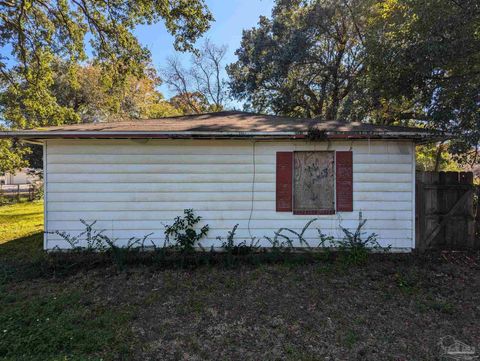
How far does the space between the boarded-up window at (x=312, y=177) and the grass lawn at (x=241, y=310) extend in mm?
1133

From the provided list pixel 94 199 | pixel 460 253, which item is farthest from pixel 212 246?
pixel 460 253

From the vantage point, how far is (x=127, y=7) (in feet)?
31.2

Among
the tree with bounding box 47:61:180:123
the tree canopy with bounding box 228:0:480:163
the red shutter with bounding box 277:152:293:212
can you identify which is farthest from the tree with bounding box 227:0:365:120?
the tree with bounding box 47:61:180:123

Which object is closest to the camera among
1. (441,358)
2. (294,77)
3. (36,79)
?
(441,358)

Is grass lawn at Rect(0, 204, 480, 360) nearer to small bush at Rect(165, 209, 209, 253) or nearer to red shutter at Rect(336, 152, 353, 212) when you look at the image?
small bush at Rect(165, 209, 209, 253)

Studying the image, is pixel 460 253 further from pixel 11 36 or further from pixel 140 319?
pixel 11 36

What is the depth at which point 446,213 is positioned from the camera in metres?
6.28

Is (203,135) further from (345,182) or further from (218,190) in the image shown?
(345,182)

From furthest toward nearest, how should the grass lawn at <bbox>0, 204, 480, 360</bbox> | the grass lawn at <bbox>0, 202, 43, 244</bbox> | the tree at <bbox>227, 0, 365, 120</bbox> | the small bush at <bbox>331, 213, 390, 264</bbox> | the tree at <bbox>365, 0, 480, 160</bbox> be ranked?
the tree at <bbox>227, 0, 365, 120</bbox>
the grass lawn at <bbox>0, 202, 43, 244</bbox>
the small bush at <bbox>331, 213, 390, 264</bbox>
the tree at <bbox>365, 0, 480, 160</bbox>
the grass lawn at <bbox>0, 204, 480, 360</bbox>

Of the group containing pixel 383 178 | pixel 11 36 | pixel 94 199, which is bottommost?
pixel 94 199

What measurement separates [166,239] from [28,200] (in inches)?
730

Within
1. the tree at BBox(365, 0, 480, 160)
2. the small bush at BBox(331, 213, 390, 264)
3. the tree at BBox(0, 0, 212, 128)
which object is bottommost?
the small bush at BBox(331, 213, 390, 264)

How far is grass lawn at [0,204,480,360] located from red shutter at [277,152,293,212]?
116cm

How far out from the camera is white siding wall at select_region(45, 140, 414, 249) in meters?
6.09
